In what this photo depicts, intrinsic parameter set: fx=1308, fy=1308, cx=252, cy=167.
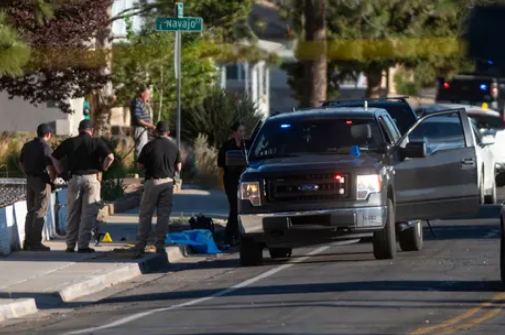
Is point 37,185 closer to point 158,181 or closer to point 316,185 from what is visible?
point 158,181

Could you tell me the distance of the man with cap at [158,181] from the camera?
17.7 meters

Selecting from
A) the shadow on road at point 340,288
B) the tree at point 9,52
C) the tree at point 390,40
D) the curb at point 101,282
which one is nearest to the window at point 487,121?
the tree at point 390,40

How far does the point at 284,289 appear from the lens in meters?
14.2

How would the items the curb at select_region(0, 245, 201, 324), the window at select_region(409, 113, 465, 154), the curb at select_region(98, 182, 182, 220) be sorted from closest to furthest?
1. the curb at select_region(0, 245, 201, 324)
2. the curb at select_region(98, 182, 182, 220)
3. the window at select_region(409, 113, 465, 154)

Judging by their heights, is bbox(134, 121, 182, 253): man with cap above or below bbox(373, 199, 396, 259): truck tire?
above

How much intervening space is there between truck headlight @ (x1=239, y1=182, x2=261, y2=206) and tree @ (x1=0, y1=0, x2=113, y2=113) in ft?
23.4

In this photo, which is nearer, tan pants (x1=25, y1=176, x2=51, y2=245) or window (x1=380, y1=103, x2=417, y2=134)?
tan pants (x1=25, y1=176, x2=51, y2=245)

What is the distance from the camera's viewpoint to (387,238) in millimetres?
16266

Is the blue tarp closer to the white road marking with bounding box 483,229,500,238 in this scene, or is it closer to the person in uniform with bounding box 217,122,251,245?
the person in uniform with bounding box 217,122,251,245

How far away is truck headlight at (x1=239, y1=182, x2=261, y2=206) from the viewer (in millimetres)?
16188

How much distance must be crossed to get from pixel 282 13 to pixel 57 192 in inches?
1078

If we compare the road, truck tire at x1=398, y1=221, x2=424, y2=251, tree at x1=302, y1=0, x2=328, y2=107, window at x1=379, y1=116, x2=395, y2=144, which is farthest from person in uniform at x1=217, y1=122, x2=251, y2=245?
tree at x1=302, y1=0, x2=328, y2=107

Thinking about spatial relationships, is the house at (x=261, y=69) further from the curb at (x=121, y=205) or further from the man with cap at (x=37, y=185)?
the man with cap at (x=37, y=185)

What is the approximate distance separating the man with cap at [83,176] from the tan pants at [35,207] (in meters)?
0.47
